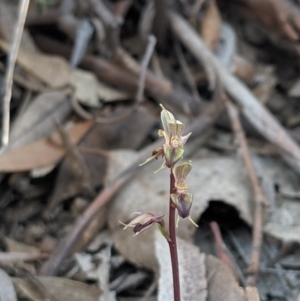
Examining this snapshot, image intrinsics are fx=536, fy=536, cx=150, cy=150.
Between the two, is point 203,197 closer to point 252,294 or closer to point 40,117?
point 252,294

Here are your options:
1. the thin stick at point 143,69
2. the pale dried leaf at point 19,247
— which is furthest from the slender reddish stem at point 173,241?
the thin stick at point 143,69

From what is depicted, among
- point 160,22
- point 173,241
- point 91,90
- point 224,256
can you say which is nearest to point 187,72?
point 160,22

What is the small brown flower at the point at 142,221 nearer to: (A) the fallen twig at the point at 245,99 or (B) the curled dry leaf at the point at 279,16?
(A) the fallen twig at the point at 245,99

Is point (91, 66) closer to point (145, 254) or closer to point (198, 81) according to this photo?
point (198, 81)

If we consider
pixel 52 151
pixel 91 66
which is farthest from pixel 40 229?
pixel 91 66

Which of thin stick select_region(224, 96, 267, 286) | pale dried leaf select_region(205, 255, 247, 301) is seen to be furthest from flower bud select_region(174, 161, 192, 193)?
thin stick select_region(224, 96, 267, 286)

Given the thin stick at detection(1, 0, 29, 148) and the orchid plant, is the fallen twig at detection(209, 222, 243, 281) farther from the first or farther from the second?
the thin stick at detection(1, 0, 29, 148)
